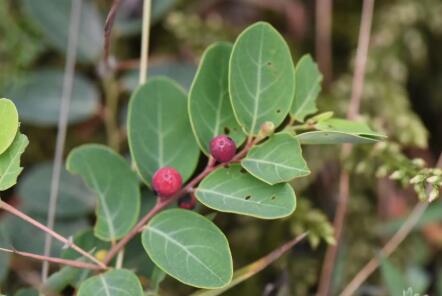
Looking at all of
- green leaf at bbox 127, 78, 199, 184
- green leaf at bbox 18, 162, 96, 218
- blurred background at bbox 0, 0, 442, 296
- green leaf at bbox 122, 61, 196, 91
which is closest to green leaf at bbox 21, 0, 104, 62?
blurred background at bbox 0, 0, 442, 296

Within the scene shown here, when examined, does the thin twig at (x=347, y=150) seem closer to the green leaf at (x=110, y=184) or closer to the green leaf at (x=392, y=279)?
the green leaf at (x=392, y=279)

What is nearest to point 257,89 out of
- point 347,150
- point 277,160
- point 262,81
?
point 262,81

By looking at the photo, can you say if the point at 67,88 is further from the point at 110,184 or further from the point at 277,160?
the point at 277,160

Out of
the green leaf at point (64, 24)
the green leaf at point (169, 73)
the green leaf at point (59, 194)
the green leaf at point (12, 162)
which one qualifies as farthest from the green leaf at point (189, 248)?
the green leaf at point (64, 24)

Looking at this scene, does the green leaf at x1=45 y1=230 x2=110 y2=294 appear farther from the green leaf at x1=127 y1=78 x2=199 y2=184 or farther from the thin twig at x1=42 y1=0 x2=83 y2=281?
the thin twig at x1=42 y1=0 x2=83 y2=281

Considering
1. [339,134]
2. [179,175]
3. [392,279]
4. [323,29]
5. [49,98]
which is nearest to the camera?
[339,134]
